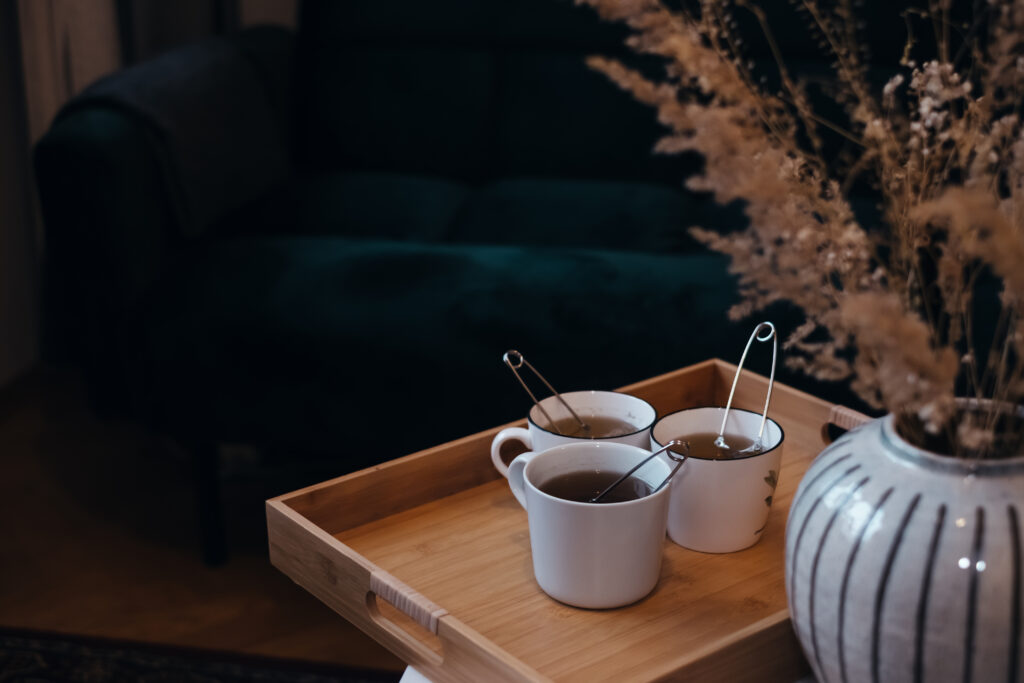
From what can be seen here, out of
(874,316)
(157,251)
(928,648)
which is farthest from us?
(157,251)

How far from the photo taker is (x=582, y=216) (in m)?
1.82

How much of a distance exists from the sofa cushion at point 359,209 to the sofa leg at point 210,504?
0.46 meters

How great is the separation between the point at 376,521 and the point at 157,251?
0.93 metres

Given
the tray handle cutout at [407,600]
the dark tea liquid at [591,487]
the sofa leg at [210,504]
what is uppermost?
the dark tea liquid at [591,487]

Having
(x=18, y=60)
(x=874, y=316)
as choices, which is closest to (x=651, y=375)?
(x=874, y=316)

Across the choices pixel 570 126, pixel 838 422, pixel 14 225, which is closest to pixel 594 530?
pixel 838 422

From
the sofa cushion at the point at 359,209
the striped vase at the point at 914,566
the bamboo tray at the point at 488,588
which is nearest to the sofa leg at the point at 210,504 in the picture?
the sofa cushion at the point at 359,209

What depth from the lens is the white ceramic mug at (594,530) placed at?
0.68 meters

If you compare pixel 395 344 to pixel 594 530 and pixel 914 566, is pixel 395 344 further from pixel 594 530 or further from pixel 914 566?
pixel 914 566

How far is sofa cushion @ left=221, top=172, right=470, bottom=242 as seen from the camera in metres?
1.84

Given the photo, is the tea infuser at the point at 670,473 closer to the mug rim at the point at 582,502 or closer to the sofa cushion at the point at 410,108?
the mug rim at the point at 582,502

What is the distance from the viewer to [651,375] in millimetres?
1474

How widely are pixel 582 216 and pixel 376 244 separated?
38cm

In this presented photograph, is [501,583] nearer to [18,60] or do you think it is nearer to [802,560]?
[802,560]
